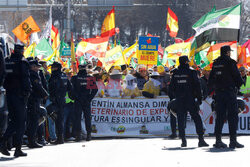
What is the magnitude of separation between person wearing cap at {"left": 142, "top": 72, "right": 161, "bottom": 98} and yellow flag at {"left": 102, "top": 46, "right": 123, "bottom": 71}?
335 centimetres

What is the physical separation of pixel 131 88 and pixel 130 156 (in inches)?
222

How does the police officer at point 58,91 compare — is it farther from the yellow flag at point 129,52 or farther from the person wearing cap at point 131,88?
the yellow flag at point 129,52

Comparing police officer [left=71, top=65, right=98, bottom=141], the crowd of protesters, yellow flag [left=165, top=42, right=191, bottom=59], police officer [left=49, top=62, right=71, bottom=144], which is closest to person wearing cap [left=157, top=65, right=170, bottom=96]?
the crowd of protesters

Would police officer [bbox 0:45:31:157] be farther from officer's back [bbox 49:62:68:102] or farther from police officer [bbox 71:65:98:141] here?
police officer [bbox 71:65:98:141]

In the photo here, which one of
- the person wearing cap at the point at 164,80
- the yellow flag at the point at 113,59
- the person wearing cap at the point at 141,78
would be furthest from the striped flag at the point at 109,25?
the person wearing cap at the point at 164,80

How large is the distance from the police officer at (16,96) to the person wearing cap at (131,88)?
540cm

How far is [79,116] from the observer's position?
621 inches

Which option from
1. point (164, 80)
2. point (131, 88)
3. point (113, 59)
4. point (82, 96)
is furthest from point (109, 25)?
point (82, 96)

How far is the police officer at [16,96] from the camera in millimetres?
11820

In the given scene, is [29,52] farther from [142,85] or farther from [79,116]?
[79,116]

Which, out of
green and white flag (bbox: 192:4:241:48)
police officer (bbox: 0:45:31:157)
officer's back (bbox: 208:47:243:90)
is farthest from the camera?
green and white flag (bbox: 192:4:241:48)

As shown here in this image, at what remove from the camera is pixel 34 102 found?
44.8ft

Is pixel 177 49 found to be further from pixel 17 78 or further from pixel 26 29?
pixel 17 78

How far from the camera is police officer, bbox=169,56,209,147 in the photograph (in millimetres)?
13336
